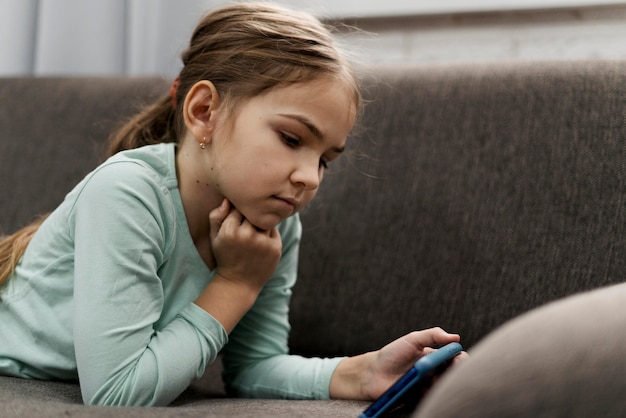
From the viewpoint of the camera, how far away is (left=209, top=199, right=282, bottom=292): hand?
1.06m

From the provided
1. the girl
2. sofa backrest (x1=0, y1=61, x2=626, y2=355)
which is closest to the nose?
the girl

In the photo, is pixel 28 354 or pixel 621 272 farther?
pixel 621 272

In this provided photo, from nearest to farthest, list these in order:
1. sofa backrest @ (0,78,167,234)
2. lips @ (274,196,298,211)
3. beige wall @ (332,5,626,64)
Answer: lips @ (274,196,298,211) → sofa backrest @ (0,78,167,234) → beige wall @ (332,5,626,64)

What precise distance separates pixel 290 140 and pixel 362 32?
0.81 meters

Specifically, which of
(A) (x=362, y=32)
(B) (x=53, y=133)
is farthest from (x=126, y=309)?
(A) (x=362, y=32)

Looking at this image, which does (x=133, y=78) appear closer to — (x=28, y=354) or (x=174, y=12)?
(x=174, y=12)

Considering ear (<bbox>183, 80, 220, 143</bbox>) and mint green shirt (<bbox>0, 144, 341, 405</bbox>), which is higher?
ear (<bbox>183, 80, 220, 143</bbox>)

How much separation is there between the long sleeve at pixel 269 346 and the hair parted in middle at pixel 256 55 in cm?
26

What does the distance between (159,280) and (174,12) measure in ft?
3.57

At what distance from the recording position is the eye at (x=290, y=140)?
1.00 metres

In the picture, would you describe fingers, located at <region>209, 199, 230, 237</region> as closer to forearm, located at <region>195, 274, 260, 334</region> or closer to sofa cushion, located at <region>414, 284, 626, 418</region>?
forearm, located at <region>195, 274, 260, 334</region>

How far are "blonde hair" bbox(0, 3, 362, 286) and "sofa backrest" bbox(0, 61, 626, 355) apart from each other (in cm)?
29

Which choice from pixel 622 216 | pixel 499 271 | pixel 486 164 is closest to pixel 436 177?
pixel 486 164

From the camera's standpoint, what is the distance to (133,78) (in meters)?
1.62
